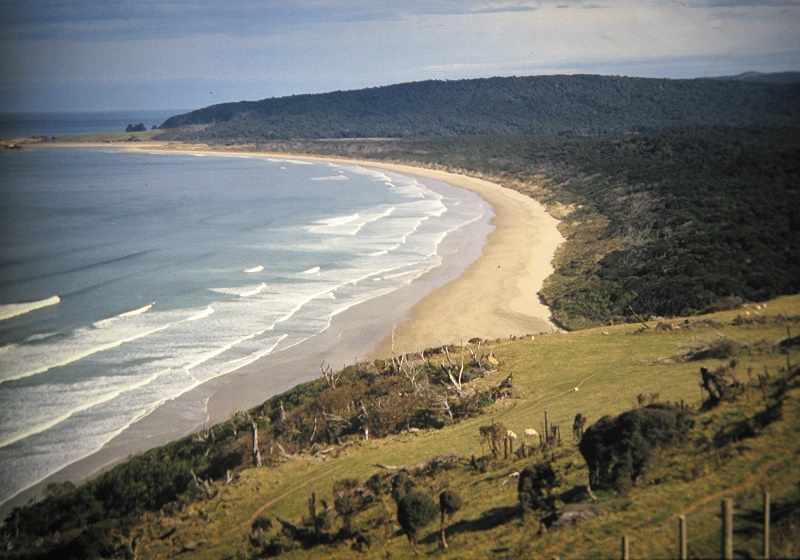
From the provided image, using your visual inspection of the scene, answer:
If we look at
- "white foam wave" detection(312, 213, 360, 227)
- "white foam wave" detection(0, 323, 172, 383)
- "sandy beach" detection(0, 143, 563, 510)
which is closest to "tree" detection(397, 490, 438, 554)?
"sandy beach" detection(0, 143, 563, 510)

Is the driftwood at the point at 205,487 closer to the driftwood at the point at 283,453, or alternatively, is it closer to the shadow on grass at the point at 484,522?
the driftwood at the point at 283,453

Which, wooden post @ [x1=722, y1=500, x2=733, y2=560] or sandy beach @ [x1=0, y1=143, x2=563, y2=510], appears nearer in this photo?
wooden post @ [x1=722, y1=500, x2=733, y2=560]

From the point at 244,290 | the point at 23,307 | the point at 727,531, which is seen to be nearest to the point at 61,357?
the point at 23,307

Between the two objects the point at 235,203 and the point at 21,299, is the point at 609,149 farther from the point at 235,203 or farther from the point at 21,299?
the point at 21,299

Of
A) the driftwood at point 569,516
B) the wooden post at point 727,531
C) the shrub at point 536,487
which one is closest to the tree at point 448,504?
the shrub at point 536,487

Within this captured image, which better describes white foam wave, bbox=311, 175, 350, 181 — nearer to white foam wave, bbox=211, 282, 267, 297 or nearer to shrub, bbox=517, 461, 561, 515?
white foam wave, bbox=211, 282, 267, 297

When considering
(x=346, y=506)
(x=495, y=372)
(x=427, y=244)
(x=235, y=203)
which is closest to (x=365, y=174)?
(x=235, y=203)

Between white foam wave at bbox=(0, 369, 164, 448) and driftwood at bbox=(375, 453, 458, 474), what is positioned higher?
driftwood at bbox=(375, 453, 458, 474)
